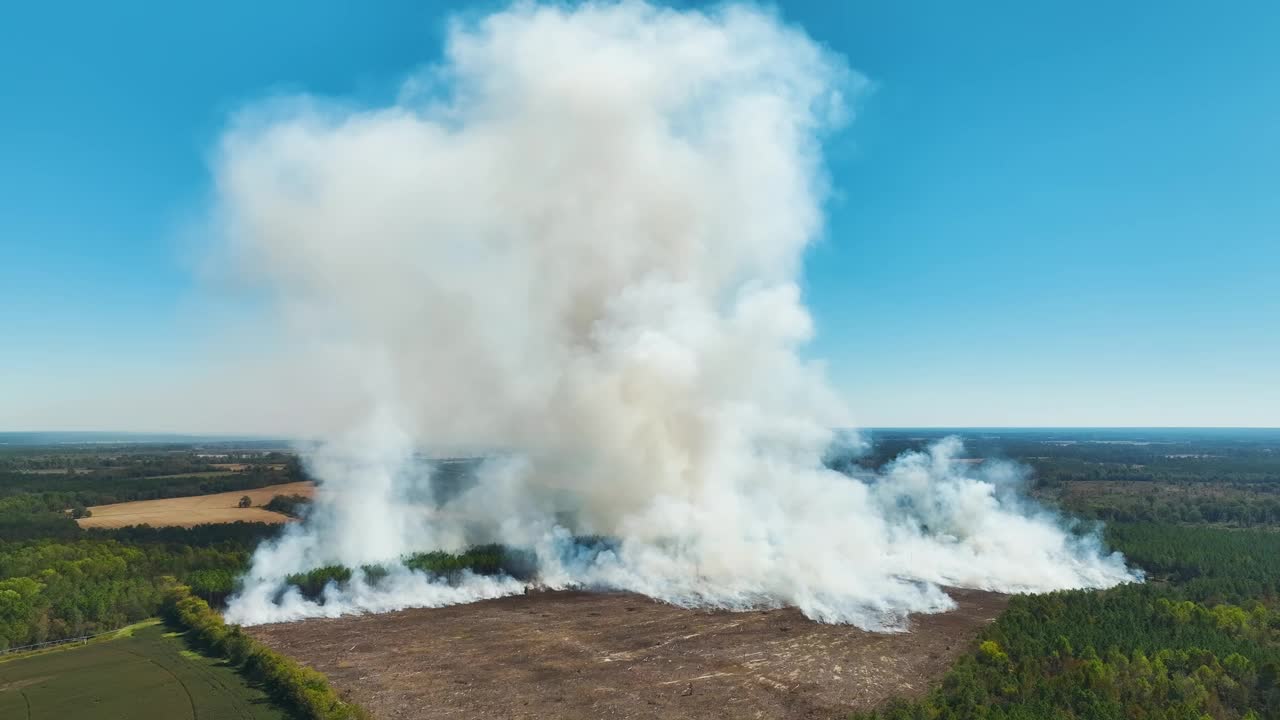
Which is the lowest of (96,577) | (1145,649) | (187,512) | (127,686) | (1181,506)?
(127,686)

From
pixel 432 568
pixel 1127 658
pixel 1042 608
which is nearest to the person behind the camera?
pixel 1127 658

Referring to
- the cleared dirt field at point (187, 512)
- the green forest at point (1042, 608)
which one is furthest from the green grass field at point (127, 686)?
the cleared dirt field at point (187, 512)

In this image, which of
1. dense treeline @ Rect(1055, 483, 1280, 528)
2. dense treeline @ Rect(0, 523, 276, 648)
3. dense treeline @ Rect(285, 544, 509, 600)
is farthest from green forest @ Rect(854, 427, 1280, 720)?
dense treeline @ Rect(0, 523, 276, 648)

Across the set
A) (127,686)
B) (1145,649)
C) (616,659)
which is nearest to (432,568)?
(127,686)

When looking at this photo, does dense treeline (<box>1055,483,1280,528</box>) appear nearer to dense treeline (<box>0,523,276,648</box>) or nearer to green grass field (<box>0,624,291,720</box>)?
green grass field (<box>0,624,291,720</box>)

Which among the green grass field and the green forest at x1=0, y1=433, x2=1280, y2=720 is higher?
the green forest at x1=0, y1=433, x2=1280, y2=720

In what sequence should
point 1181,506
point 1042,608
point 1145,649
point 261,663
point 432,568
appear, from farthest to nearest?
point 1181,506 < point 432,568 < point 1042,608 < point 1145,649 < point 261,663

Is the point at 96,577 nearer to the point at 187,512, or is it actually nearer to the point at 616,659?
the point at 616,659

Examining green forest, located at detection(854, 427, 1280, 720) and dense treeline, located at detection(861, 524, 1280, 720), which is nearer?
dense treeline, located at detection(861, 524, 1280, 720)
